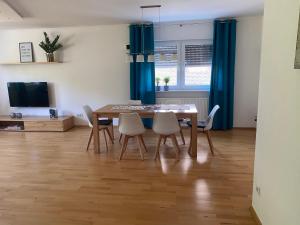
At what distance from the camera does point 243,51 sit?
16.9 feet

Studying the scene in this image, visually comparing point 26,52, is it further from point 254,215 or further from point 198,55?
point 254,215

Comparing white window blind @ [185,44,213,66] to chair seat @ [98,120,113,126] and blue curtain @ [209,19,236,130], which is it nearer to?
blue curtain @ [209,19,236,130]

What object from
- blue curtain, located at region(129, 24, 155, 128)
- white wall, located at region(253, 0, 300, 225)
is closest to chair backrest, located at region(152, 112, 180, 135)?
white wall, located at region(253, 0, 300, 225)

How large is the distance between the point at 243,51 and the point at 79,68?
149 inches

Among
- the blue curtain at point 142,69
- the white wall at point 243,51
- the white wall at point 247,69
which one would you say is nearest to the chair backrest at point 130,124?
the blue curtain at point 142,69

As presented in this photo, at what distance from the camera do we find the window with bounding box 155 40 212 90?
213 inches

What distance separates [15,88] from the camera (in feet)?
19.3

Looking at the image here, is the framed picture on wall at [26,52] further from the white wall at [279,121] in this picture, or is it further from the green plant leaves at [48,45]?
the white wall at [279,121]

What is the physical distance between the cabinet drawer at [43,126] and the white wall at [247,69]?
4088mm

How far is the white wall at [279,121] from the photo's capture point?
4.67ft

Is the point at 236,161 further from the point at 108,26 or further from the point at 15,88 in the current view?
the point at 15,88

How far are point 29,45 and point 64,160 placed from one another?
3.51m

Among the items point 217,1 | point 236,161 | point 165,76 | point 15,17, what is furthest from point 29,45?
point 236,161

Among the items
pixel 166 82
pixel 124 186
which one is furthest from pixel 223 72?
pixel 124 186
